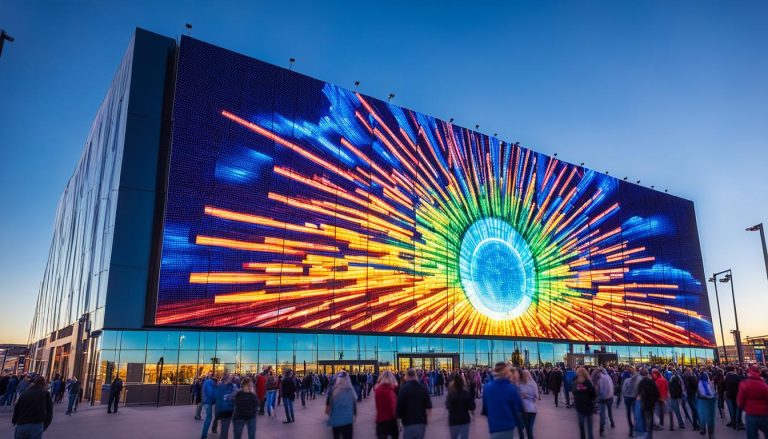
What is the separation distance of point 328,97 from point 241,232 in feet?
44.2

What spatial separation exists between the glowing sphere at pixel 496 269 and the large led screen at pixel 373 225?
0.16m

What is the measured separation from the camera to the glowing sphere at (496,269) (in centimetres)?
5100

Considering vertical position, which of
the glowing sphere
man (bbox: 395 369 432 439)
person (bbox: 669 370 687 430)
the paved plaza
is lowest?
the paved plaza

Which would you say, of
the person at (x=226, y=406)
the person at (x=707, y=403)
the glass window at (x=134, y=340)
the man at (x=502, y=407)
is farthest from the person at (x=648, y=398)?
the glass window at (x=134, y=340)

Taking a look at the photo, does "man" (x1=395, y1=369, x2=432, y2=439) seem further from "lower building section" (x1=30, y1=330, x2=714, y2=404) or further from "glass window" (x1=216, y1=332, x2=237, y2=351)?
"glass window" (x1=216, y1=332, x2=237, y2=351)

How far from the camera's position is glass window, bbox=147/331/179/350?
33.2 meters

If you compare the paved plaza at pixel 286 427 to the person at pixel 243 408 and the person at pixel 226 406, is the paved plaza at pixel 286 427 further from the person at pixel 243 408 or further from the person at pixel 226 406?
the person at pixel 243 408

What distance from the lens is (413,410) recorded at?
8.23 m

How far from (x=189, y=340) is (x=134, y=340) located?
10.6ft

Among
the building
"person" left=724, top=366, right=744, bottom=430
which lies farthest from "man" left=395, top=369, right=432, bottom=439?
the building

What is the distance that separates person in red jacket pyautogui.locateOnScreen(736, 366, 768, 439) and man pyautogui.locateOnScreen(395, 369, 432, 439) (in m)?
6.45

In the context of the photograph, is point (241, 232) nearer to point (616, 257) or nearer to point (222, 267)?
point (222, 267)

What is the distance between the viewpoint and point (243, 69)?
128ft

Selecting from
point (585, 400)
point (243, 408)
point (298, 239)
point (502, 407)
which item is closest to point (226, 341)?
point (298, 239)
